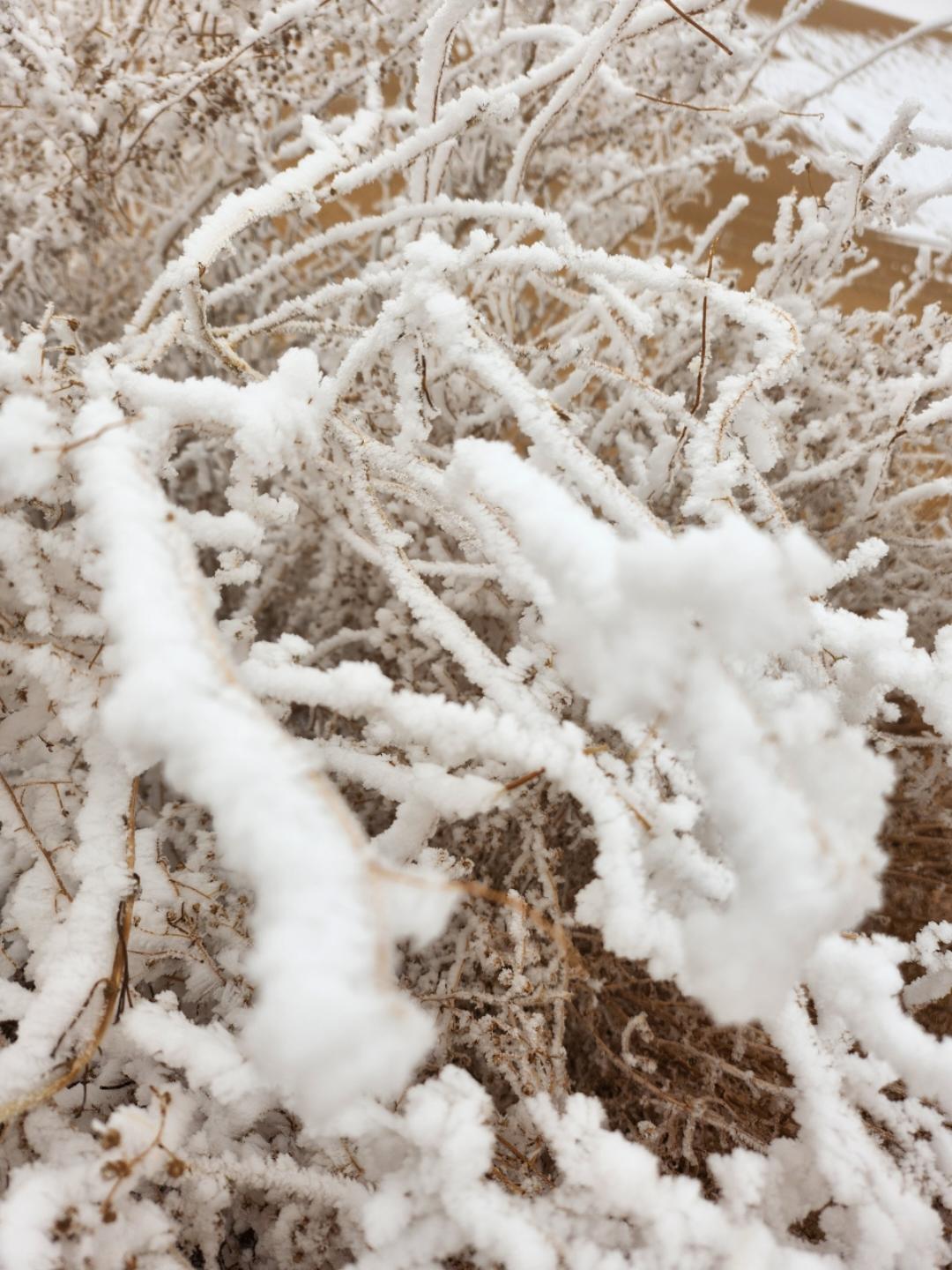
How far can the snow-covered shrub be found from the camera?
407 millimetres

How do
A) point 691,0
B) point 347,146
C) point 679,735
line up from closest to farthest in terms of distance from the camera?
point 679,735 → point 347,146 → point 691,0

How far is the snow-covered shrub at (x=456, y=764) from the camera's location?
41cm

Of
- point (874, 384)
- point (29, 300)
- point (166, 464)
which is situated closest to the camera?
point (166, 464)

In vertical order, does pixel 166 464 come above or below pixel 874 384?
below

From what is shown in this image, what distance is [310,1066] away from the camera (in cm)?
33

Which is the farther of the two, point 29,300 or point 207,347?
point 29,300

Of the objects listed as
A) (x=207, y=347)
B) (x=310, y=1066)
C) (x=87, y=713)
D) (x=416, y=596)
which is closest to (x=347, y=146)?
(x=207, y=347)

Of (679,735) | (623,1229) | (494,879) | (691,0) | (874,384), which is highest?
(691,0)

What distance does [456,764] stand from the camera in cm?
64

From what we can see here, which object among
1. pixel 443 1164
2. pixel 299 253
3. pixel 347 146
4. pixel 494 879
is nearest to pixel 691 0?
pixel 347 146

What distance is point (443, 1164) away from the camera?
664 millimetres

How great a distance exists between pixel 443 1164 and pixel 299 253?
984mm

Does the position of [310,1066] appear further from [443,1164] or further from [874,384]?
[874,384]

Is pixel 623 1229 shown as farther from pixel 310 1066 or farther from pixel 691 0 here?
pixel 691 0
